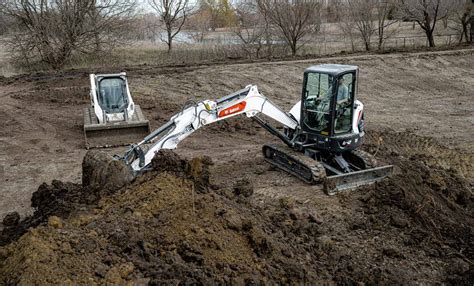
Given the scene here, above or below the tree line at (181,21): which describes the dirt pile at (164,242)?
below

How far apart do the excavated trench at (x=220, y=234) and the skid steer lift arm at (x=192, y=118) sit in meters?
0.39

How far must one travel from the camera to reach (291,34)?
2967 cm

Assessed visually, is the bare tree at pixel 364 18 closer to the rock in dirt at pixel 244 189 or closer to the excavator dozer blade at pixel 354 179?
the excavator dozer blade at pixel 354 179

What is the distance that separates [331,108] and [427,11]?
24418 millimetres

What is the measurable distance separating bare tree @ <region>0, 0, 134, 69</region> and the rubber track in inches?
688

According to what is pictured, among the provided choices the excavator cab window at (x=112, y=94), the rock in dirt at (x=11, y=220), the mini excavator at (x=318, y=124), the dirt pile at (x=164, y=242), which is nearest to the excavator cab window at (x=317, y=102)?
the mini excavator at (x=318, y=124)

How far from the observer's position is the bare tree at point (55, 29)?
25.1 m

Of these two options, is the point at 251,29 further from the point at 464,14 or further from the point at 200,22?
the point at 464,14

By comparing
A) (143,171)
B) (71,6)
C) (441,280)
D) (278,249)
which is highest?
(71,6)

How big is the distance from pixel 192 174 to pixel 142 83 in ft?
39.0

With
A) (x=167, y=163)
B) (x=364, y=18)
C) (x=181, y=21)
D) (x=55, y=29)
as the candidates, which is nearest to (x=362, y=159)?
(x=167, y=163)

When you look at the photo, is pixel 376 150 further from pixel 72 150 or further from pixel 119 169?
pixel 72 150

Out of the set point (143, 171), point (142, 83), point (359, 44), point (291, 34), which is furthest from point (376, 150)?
point (359, 44)

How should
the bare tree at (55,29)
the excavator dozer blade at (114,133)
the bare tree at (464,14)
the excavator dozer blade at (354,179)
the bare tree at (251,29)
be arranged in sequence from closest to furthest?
the excavator dozer blade at (354,179) < the excavator dozer blade at (114,133) < the bare tree at (55,29) < the bare tree at (251,29) < the bare tree at (464,14)
